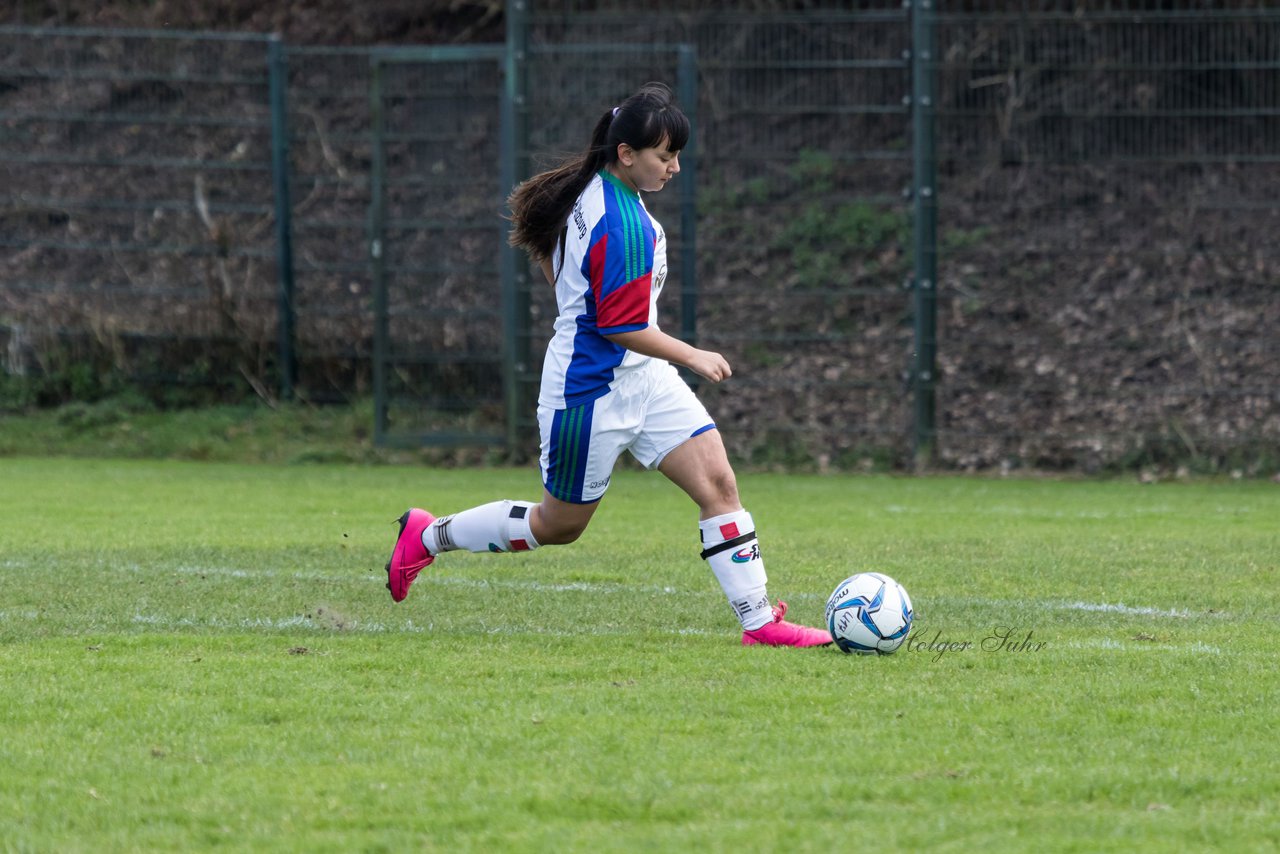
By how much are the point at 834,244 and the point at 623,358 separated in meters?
10.3

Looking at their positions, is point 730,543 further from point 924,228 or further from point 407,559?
point 924,228

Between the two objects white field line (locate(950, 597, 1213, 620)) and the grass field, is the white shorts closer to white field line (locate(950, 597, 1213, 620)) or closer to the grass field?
the grass field

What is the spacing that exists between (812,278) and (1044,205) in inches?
91.3

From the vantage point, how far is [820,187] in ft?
53.8

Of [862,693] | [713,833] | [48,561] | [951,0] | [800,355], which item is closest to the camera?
[713,833]

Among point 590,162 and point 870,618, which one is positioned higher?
point 590,162

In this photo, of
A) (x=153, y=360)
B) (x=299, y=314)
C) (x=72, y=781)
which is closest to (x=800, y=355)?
(x=299, y=314)

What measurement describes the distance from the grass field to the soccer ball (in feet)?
0.36

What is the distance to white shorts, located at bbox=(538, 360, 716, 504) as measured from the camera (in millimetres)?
5961

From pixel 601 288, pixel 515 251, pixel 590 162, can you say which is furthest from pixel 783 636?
pixel 515 251

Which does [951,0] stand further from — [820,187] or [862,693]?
[862,693]

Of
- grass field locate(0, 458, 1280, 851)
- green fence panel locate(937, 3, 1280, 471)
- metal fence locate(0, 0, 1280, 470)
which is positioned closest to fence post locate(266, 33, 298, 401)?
metal fence locate(0, 0, 1280, 470)

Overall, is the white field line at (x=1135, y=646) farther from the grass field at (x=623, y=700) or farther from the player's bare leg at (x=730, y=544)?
the player's bare leg at (x=730, y=544)

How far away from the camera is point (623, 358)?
598 centimetres
